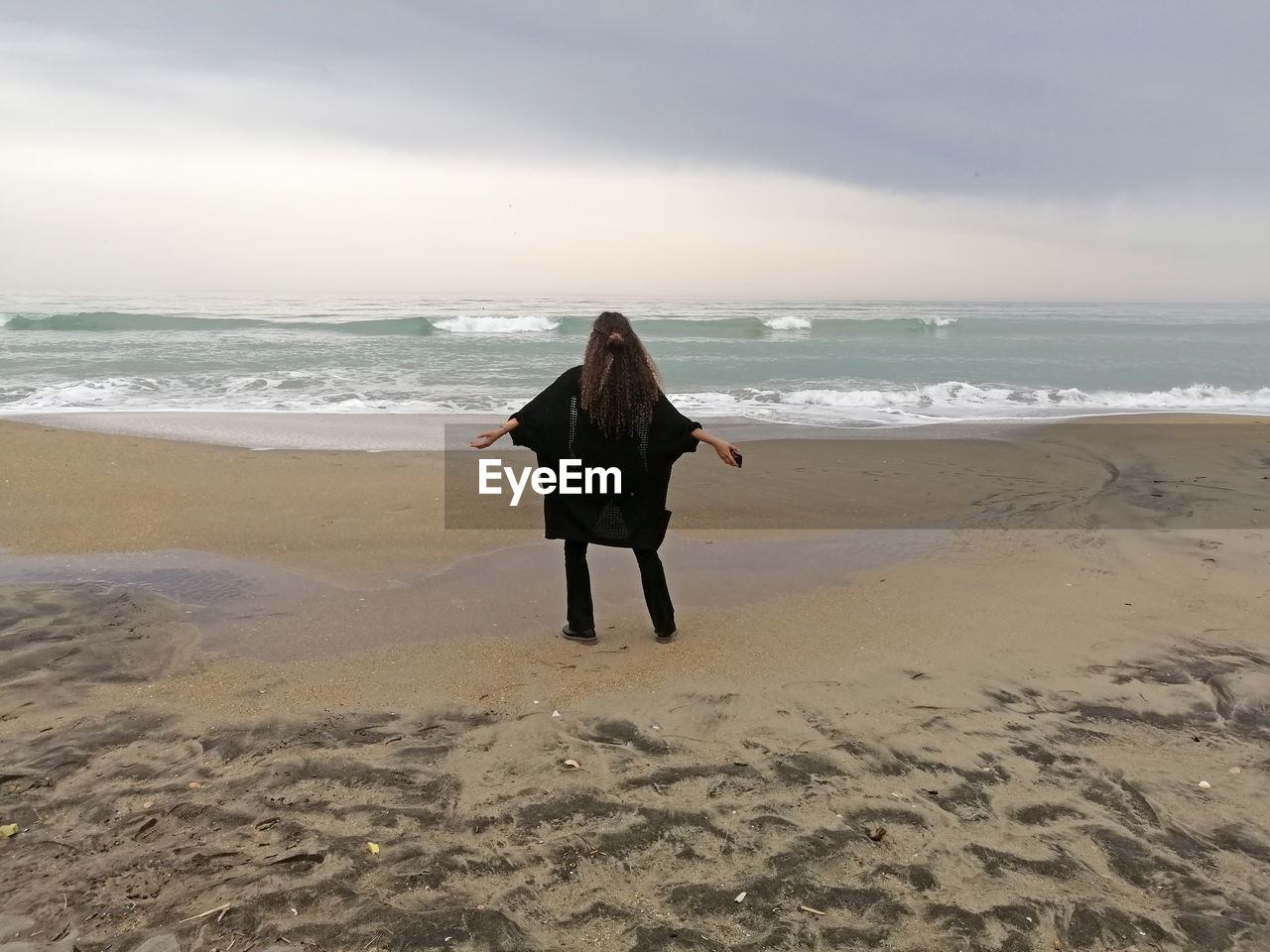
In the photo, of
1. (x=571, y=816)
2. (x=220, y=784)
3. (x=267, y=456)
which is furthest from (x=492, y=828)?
(x=267, y=456)

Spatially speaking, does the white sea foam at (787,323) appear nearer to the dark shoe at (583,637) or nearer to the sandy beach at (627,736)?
the sandy beach at (627,736)

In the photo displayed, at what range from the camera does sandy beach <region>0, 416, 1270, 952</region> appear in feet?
8.01

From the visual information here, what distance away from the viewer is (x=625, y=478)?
4.47 m

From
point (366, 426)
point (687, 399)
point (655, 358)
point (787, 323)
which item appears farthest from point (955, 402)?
point (787, 323)

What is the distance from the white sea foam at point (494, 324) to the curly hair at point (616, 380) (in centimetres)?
2882

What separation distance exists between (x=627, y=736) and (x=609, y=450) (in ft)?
5.14

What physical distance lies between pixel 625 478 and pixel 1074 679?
2.40 metres

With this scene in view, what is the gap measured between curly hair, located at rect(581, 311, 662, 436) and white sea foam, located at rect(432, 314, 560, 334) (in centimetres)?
2882

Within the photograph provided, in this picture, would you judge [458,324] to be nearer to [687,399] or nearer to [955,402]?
[687,399]

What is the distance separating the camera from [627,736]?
3465 mm

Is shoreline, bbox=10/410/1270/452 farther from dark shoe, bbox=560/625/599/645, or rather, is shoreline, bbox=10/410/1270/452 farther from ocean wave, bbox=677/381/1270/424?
dark shoe, bbox=560/625/599/645

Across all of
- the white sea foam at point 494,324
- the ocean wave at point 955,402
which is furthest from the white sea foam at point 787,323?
the ocean wave at point 955,402

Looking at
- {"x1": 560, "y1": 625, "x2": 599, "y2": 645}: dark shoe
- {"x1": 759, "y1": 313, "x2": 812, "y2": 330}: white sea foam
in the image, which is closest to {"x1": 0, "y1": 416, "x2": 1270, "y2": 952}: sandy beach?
{"x1": 560, "y1": 625, "x2": 599, "y2": 645}: dark shoe

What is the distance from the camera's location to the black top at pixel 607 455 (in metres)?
4.44
